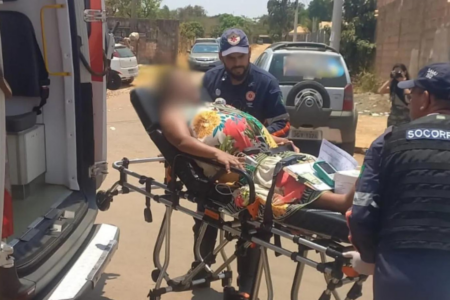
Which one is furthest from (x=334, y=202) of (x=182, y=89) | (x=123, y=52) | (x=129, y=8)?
(x=129, y=8)

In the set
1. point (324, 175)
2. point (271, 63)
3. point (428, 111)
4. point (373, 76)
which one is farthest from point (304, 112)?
point (373, 76)

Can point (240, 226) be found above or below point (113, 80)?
below

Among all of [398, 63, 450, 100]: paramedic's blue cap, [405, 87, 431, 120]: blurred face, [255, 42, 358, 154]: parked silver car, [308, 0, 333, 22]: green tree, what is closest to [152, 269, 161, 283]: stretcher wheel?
[405, 87, 431, 120]: blurred face

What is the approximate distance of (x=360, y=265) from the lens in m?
2.41

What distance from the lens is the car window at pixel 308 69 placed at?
8094mm

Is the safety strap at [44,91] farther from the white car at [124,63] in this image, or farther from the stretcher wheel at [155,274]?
the white car at [124,63]

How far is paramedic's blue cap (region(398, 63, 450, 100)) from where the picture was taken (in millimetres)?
2166

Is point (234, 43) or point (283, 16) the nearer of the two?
point (234, 43)

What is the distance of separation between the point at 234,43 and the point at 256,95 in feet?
1.35

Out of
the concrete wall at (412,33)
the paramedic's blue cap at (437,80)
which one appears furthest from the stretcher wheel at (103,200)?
the concrete wall at (412,33)

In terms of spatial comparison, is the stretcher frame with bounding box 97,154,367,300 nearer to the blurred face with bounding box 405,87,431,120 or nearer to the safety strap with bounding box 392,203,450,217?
the safety strap with bounding box 392,203,450,217

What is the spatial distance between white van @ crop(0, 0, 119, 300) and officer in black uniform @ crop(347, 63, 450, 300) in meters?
1.69

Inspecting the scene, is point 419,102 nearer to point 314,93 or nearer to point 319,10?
point 314,93

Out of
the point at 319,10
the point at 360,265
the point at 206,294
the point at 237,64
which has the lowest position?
the point at 206,294
